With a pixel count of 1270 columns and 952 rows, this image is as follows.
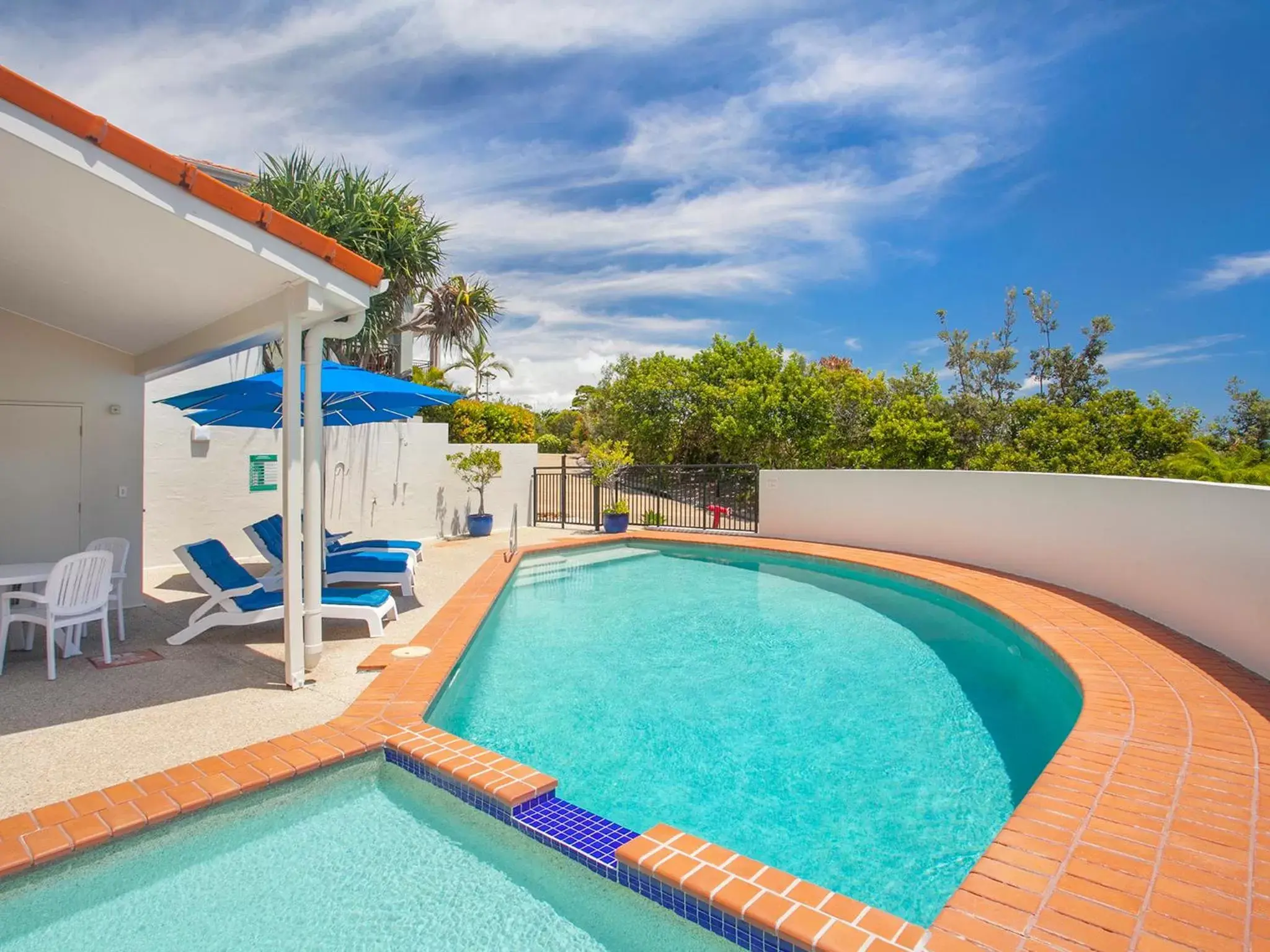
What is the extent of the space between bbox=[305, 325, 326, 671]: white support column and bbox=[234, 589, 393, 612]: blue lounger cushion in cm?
98

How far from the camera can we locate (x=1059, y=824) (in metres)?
3.25

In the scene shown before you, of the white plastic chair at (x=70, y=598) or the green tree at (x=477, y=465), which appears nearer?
the white plastic chair at (x=70, y=598)

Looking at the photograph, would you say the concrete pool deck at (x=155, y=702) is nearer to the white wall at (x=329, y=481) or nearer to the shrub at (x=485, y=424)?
the white wall at (x=329, y=481)

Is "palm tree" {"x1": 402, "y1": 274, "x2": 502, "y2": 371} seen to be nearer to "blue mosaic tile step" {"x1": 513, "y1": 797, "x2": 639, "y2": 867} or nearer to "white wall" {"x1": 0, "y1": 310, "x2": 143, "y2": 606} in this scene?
"white wall" {"x1": 0, "y1": 310, "x2": 143, "y2": 606}

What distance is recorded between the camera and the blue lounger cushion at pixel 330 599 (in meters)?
6.29

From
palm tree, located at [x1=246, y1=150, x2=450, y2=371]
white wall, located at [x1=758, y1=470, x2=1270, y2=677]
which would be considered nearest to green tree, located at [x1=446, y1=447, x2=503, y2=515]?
palm tree, located at [x1=246, y1=150, x2=450, y2=371]

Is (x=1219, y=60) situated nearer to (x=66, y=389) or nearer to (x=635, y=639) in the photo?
(x=635, y=639)

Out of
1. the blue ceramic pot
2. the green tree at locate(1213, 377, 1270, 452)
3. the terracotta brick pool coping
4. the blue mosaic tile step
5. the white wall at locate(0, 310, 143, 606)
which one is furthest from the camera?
the green tree at locate(1213, 377, 1270, 452)

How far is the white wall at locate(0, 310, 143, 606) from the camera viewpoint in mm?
6859

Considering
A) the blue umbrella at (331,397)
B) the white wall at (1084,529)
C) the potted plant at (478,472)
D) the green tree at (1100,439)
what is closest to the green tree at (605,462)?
the potted plant at (478,472)

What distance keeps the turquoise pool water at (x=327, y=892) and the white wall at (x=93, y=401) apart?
549cm

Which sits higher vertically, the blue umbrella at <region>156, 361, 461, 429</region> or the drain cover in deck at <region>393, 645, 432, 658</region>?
the blue umbrella at <region>156, 361, 461, 429</region>

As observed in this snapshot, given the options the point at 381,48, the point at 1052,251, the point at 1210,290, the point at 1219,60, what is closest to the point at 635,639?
the point at 381,48

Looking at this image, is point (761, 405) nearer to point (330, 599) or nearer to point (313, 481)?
point (330, 599)
